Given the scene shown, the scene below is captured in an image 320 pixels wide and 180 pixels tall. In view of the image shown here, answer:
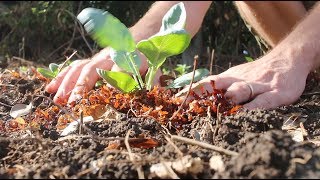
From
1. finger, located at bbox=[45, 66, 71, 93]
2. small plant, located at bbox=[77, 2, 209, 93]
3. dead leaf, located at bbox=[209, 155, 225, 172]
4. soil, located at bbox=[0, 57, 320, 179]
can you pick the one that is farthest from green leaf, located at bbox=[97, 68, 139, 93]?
dead leaf, located at bbox=[209, 155, 225, 172]

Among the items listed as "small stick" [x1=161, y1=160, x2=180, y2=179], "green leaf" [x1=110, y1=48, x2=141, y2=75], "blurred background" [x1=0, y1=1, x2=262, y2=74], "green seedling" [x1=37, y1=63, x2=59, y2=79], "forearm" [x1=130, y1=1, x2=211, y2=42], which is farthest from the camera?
"blurred background" [x1=0, y1=1, x2=262, y2=74]

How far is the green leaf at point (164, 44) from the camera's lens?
1.48 meters

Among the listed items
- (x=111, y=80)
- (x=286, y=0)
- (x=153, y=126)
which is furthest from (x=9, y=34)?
(x=153, y=126)

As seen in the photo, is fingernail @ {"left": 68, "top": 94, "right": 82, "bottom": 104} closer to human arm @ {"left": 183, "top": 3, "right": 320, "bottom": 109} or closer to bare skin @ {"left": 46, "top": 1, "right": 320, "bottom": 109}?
bare skin @ {"left": 46, "top": 1, "right": 320, "bottom": 109}

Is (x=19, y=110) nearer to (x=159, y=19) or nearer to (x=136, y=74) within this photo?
(x=136, y=74)

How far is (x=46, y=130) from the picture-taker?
1.38 m

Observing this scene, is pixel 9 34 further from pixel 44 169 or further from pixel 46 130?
pixel 44 169

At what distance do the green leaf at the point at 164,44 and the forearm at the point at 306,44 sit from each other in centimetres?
54

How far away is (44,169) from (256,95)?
2.86ft

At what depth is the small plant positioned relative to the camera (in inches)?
54.3

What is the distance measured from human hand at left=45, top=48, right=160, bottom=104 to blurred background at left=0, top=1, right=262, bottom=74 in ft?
5.84

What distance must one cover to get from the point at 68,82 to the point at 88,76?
0.28 feet

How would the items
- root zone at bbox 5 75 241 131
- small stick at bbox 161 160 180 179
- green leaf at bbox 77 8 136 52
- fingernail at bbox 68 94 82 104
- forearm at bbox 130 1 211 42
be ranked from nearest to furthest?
small stick at bbox 161 160 180 179 < green leaf at bbox 77 8 136 52 < root zone at bbox 5 75 241 131 < fingernail at bbox 68 94 82 104 < forearm at bbox 130 1 211 42

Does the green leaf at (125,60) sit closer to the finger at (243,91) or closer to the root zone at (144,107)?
the root zone at (144,107)
